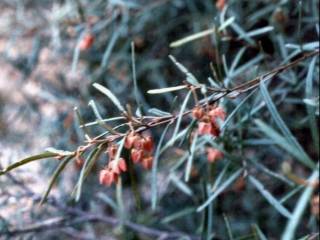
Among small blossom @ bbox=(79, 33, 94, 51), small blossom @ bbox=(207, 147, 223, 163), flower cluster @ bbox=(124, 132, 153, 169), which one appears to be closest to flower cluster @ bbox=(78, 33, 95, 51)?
small blossom @ bbox=(79, 33, 94, 51)

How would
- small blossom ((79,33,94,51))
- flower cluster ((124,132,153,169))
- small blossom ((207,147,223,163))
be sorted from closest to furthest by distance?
flower cluster ((124,132,153,169)) < small blossom ((207,147,223,163)) < small blossom ((79,33,94,51))

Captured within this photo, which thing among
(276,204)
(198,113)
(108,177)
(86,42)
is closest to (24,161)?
(108,177)

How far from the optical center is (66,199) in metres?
1.34

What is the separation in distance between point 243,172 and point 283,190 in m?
0.59

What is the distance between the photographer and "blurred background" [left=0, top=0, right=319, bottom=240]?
1250mm

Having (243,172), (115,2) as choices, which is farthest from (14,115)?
(243,172)

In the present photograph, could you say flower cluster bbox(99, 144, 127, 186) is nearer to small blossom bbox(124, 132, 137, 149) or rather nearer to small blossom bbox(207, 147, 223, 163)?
small blossom bbox(124, 132, 137, 149)

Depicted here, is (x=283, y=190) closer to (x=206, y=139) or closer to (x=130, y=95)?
(x=130, y=95)

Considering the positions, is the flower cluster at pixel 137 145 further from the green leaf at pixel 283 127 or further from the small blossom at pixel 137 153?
the green leaf at pixel 283 127

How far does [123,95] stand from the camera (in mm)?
1542

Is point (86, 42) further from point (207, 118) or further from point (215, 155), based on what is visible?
point (207, 118)

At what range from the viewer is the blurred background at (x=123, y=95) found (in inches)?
49.2

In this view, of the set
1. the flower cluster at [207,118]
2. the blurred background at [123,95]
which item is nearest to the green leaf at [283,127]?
the flower cluster at [207,118]

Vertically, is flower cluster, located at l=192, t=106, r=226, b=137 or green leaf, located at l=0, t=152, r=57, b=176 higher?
green leaf, located at l=0, t=152, r=57, b=176
